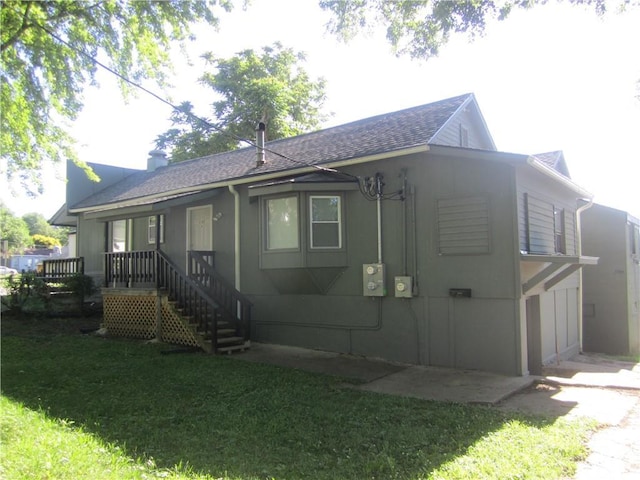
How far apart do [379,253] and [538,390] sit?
3.48 meters

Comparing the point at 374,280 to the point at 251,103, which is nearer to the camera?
the point at 374,280

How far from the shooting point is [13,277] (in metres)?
13.8

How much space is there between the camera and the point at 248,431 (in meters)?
4.74

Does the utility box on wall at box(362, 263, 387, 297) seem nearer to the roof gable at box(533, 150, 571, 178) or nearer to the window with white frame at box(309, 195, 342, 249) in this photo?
the window with white frame at box(309, 195, 342, 249)

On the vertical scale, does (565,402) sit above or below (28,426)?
below

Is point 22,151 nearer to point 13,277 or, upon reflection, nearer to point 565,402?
point 13,277

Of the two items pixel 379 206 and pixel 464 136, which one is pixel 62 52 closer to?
pixel 379 206

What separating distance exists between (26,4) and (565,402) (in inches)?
377

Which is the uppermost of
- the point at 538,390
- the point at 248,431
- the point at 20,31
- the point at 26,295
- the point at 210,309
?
the point at 20,31

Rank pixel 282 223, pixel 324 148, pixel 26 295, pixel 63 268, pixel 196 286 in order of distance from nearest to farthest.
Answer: pixel 282 223
pixel 196 286
pixel 324 148
pixel 26 295
pixel 63 268

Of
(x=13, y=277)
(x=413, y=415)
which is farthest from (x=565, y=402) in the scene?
(x=13, y=277)

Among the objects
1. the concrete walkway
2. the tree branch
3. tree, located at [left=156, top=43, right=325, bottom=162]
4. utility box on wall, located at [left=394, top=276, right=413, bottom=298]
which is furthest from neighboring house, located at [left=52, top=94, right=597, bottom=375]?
tree, located at [left=156, top=43, right=325, bottom=162]

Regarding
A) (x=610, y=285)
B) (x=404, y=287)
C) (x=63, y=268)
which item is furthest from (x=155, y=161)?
(x=610, y=285)

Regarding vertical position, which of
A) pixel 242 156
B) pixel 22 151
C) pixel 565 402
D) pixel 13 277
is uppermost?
pixel 242 156
